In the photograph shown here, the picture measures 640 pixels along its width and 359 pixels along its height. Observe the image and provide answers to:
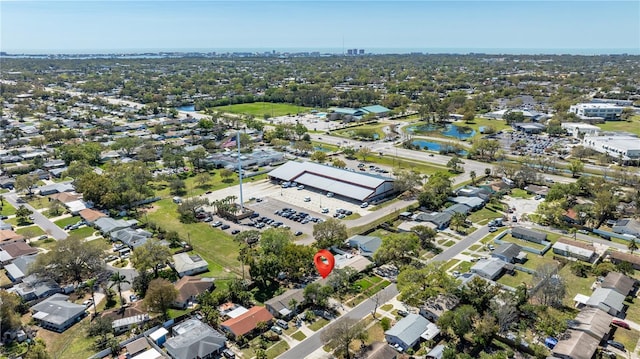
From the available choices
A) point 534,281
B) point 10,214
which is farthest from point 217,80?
point 534,281

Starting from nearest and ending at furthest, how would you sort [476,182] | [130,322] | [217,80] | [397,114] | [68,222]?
[130,322] → [68,222] → [476,182] → [397,114] → [217,80]

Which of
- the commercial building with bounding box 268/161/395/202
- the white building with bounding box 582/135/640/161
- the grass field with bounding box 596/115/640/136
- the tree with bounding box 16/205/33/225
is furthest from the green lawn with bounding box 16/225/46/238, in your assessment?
the grass field with bounding box 596/115/640/136

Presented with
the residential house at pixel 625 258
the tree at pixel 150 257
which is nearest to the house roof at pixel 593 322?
the residential house at pixel 625 258

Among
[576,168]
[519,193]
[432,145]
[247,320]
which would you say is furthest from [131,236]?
[432,145]

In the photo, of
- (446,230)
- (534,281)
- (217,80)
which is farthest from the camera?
(217,80)

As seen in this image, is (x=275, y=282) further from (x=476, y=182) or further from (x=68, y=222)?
(x=476, y=182)

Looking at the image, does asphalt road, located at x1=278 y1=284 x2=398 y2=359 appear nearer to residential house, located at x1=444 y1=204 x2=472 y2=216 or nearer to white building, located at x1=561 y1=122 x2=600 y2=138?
residential house, located at x1=444 y1=204 x2=472 y2=216
